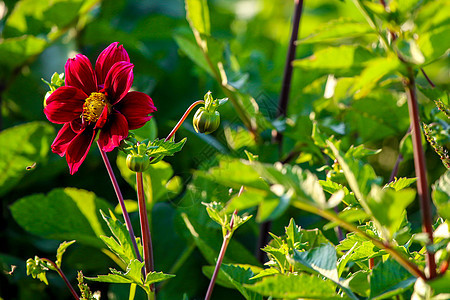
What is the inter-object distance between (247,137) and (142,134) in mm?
198

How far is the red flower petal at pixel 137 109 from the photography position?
646 mm

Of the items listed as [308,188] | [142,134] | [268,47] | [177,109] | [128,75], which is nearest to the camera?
[308,188]

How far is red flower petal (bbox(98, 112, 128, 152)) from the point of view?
62cm

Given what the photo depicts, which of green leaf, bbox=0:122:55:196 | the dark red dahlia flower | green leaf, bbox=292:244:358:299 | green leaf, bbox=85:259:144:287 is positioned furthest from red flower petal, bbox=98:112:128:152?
green leaf, bbox=0:122:55:196

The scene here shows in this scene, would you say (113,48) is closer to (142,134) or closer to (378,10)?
(142,134)

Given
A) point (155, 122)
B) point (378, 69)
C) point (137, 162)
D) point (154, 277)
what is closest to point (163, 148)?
point (137, 162)

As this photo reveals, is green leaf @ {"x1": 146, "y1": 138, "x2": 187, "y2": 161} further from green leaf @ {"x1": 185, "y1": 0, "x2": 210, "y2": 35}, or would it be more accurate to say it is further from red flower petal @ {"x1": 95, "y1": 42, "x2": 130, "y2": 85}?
green leaf @ {"x1": 185, "y1": 0, "x2": 210, "y2": 35}

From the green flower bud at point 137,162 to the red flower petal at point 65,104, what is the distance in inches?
5.2

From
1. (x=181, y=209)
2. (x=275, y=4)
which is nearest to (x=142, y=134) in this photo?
(x=181, y=209)

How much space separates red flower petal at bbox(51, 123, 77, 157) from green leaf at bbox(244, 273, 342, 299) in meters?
0.33

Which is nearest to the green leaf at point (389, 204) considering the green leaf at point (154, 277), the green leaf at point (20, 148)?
the green leaf at point (154, 277)

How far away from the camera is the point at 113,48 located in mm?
674

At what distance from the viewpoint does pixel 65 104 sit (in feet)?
2.21

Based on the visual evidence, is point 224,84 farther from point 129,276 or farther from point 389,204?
point 389,204
